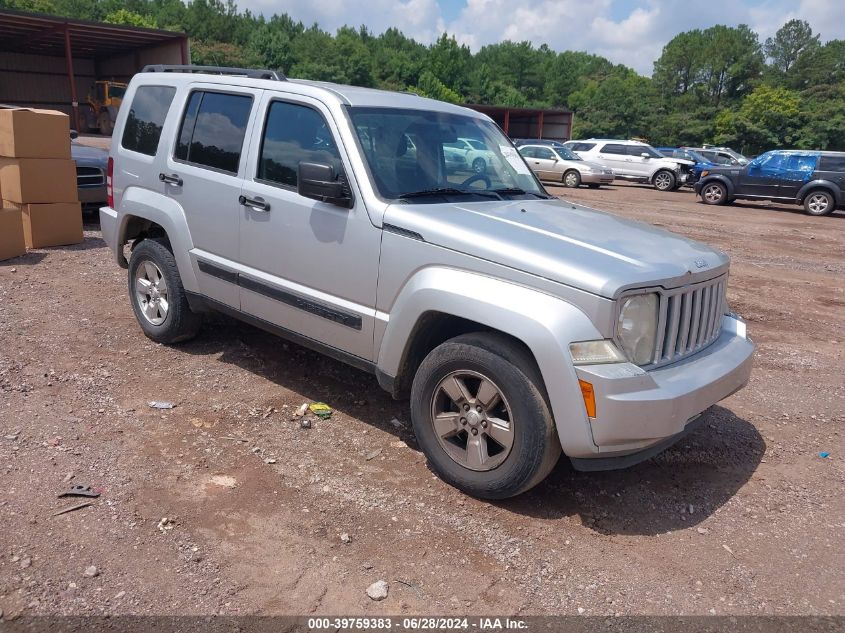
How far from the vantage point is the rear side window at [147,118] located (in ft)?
17.2

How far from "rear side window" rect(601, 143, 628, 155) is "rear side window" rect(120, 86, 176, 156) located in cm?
2381

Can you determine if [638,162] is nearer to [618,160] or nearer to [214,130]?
[618,160]

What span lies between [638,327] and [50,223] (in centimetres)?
822

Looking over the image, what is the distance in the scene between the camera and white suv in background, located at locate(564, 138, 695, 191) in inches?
1009

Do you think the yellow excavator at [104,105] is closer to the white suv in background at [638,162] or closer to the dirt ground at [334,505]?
the white suv in background at [638,162]

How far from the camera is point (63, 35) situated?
3191cm

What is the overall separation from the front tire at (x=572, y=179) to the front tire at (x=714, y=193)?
15.2 feet

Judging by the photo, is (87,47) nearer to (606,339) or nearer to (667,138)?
(606,339)

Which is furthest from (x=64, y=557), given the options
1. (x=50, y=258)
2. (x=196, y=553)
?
(x=50, y=258)

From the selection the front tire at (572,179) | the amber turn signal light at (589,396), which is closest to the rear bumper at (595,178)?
the front tire at (572,179)

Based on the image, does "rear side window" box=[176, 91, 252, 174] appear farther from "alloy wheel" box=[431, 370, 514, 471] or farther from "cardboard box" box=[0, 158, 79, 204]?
"cardboard box" box=[0, 158, 79, 204]

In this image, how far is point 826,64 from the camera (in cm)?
8269

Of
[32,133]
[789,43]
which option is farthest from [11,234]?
[789,43]

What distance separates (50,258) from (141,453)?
5584 mm
